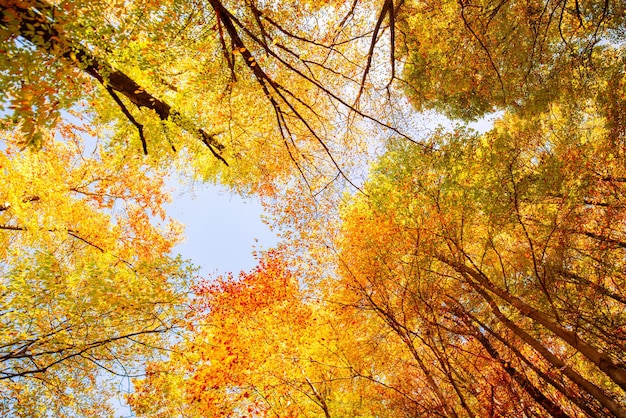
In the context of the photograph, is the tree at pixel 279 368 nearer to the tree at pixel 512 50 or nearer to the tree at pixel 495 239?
the tree at pixel 495 239

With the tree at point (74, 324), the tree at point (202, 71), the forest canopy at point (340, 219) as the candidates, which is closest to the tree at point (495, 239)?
the forest canopy at point (340, 219)

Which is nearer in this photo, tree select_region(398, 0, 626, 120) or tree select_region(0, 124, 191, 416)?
tree select_region(0, 124, 191, 416)

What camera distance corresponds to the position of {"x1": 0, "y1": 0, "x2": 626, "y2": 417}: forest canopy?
413cm

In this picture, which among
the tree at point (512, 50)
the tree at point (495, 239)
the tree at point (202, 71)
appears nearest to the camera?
the tree at point (202, 71)

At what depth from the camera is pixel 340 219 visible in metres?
8.23

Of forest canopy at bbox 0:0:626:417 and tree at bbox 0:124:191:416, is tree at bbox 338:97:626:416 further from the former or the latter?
tree at bbox 0:124:191:416

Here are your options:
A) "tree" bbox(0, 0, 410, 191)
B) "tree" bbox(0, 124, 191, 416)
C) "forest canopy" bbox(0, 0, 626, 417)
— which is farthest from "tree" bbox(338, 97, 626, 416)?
"tree" bbox(0, 124, 191, 416)

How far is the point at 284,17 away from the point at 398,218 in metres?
4.60

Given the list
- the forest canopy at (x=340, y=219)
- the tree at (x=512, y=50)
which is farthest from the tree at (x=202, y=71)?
the tree at (x=512, y=50)

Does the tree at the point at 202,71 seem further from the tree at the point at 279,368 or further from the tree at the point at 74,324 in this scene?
the tree at the point at 279,368

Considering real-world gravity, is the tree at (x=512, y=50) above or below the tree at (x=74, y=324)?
above

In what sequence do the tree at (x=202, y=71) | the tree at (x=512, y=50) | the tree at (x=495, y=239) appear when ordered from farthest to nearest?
the tree at (x=512, y=50) < the tree at (x=495, y=239) < the tree at (x=202, y=71)

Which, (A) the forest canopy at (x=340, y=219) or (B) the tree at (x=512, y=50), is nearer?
(A) the forest canopy at (x=340, y=219)

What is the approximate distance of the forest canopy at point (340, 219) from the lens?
413 cm
